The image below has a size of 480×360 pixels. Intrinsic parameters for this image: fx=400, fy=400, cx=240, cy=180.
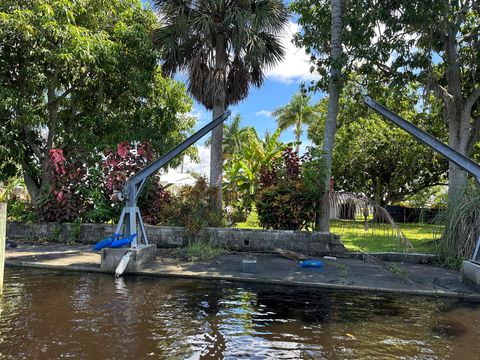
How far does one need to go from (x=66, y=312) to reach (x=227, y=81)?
10608mm

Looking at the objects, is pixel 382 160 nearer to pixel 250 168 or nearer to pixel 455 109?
pixel 250 168

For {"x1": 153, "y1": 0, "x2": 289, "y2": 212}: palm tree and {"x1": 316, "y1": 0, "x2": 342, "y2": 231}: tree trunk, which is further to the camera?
{"x1": 153, "y1": 0, "x2": 289, "y2": 212}: palm tree

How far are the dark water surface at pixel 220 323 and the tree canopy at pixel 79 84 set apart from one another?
7464mm

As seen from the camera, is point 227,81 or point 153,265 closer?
point 153,265

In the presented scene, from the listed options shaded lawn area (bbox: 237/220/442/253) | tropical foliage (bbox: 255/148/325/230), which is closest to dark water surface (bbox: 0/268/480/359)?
tropical foliage (bbox: 255/148/325/230)

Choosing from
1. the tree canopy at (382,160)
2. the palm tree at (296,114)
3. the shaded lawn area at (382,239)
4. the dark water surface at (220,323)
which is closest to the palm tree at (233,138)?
the palm tree at (296,114)

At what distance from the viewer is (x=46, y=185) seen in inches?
517

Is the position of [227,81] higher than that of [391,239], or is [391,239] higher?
[227,81]

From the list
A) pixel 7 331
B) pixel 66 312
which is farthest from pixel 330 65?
pixel 7 331

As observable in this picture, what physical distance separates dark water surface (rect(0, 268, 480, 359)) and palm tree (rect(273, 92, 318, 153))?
39.1 m

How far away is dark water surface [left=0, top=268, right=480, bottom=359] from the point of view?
14.9 feet

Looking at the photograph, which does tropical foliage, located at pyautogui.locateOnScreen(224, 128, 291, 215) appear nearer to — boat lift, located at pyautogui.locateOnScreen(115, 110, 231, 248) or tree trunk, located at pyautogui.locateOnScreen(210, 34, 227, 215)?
tree trunk, located at pyautogui.locateOnScreen(210, 34, 227, 215)

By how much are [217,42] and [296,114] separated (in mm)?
32317

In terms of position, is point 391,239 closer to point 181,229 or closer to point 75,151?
point 181,229
